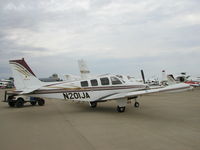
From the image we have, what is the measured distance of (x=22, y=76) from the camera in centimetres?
1120

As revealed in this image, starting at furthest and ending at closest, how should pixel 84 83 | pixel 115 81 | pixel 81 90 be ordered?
1. pixel 115 81
2. pixel 84 83
3. pixel 81 90

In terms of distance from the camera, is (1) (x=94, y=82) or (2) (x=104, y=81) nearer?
(1) (x=94, y=82)

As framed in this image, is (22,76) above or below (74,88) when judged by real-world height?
above

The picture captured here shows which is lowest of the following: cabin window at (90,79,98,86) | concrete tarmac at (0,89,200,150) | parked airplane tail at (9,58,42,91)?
concrete tarmac at (0,89,200,150)

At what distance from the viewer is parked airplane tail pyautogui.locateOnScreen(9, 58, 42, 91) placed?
1112 cm

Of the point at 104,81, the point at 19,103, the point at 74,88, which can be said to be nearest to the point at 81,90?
the point at 74,88

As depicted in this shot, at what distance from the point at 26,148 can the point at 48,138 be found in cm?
100

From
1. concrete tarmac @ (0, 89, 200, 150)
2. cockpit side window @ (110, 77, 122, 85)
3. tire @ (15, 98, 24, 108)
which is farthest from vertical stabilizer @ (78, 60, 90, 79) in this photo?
concrete tarmac @ (0, 89, 200, 150)

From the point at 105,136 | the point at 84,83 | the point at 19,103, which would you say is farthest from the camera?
the point at 19,103

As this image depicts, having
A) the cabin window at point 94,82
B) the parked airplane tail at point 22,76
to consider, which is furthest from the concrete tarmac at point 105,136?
the cabin window at point 94,82

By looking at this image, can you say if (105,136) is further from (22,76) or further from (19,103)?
(19,103)

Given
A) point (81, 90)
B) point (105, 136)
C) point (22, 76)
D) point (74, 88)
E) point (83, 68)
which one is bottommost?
point (105, 136)

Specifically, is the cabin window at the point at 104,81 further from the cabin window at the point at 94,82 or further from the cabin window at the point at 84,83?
the cabin window at the point at 84,83

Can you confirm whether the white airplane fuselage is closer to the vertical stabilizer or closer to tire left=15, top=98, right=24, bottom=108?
tire left=15, top=98, right=24, bottom=108
